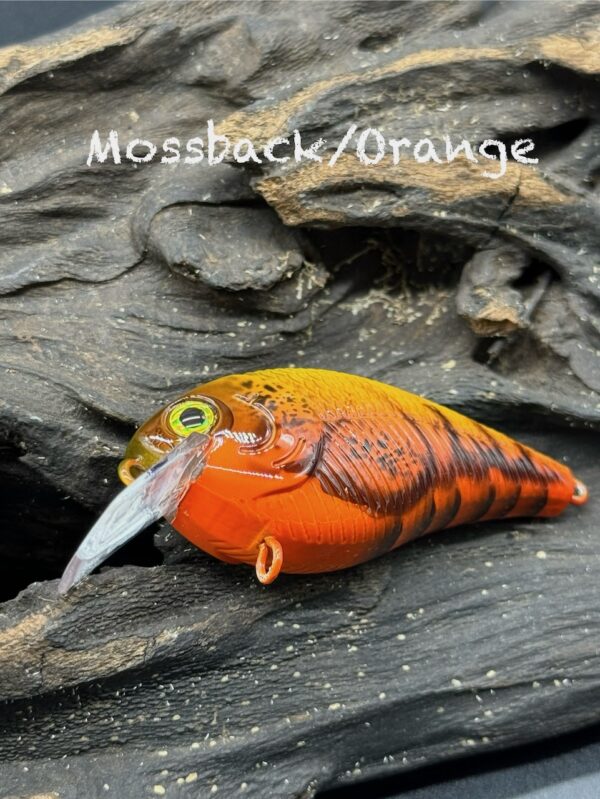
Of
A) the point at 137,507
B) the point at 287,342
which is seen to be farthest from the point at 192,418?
the point at 287,342

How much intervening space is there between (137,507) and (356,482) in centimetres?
25

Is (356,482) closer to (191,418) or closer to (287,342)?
(191,418)

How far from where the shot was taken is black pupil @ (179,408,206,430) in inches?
35.9

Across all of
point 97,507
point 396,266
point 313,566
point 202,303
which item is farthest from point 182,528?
point 396,266

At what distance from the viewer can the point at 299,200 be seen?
3.70 ft

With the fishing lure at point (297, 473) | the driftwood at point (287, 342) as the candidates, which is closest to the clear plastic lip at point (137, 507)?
the fishing lure at point (297, 473)

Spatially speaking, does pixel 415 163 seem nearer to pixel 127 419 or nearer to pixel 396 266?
pixel 396 266

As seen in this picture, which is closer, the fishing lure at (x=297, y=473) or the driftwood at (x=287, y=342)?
the fishing lure at (x=297, y=473)

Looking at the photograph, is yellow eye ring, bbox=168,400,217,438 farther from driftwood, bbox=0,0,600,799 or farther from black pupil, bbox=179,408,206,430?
driftwood, bbox=0,0,600,799

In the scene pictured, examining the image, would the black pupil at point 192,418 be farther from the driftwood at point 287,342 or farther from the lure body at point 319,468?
the driftwood at point 287,342

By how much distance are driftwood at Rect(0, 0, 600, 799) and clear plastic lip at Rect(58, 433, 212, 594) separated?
125 millimetres

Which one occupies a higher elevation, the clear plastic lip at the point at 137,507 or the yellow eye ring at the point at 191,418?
the yellow eye ring at the point at 191,418

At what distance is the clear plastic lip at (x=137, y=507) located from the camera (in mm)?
840

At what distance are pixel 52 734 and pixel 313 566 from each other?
35 cm
